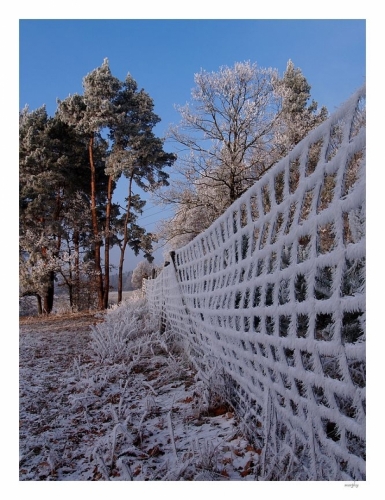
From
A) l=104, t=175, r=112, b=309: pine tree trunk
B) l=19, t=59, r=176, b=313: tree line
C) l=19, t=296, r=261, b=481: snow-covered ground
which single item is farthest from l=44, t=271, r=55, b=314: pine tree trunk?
l=19, t=296, r=261, b=481: snow-covered ground

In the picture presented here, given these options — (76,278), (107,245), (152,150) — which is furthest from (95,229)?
(152,150)

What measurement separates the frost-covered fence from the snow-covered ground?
151 mm

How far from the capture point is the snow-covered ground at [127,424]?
50.6 inches

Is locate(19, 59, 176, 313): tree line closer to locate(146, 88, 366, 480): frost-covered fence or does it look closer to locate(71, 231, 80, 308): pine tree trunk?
locate(71, 231, 80, 308): pine tree trunk

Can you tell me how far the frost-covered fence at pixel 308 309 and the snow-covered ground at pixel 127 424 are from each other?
0.15 m

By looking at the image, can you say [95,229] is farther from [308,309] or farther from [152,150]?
[308,309]

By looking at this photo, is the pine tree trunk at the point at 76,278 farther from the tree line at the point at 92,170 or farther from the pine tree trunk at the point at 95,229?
the pine tree trunk at the point at 95,229

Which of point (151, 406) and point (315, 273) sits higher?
point (315, 273)

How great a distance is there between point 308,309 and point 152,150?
8388mm

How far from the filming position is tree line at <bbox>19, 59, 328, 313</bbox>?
8.15 metres

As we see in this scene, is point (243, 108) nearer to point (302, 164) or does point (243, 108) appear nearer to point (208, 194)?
point (208, 194)

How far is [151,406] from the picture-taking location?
6.12 ft
